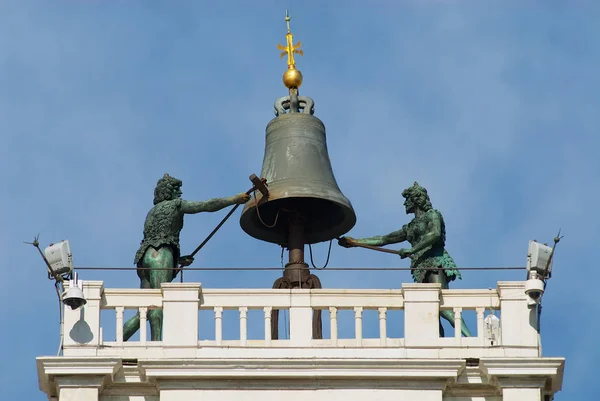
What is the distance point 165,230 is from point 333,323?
401 cm

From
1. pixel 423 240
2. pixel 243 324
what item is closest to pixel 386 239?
pixel 423 240

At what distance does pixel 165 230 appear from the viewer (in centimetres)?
4931

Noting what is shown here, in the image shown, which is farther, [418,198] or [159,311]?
[418,198]

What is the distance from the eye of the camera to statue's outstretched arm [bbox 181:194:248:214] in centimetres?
4953

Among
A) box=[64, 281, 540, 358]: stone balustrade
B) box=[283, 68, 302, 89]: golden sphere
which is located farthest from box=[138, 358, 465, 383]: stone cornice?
box=[283, 68, 302, 89]: golden sphere

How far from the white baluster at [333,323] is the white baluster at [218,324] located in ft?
5.74

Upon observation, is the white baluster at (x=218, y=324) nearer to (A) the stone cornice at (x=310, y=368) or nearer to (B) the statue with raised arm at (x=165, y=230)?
(A) the stone cornice at (x=310, y=368)

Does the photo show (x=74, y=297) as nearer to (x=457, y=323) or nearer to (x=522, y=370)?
(x=457, y=323)

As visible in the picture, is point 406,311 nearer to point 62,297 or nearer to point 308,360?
point 308,360

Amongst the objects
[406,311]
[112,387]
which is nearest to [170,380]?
[112,387]

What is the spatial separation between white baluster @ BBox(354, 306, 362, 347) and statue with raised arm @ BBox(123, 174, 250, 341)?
131 inches

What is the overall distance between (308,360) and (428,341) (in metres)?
2.03

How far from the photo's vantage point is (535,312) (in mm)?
46938

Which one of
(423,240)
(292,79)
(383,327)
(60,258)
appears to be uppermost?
(292,79)
